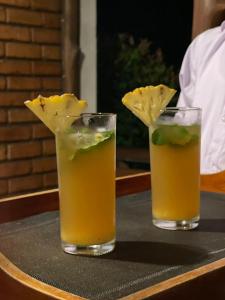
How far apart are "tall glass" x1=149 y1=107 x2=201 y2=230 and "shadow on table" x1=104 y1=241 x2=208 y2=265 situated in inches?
4.5

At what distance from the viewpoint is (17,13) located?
9.89 ft

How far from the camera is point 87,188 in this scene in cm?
81

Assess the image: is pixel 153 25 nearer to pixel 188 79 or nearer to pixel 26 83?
pixel 26 83

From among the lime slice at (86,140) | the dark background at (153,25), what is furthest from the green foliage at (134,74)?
the lime slice at (86,140)

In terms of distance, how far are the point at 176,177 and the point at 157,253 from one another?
0.19 meters

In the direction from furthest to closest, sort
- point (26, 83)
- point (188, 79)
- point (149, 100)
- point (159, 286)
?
point (26, 83) < point (188, 79) < point (149, 100) < point (159, 286)

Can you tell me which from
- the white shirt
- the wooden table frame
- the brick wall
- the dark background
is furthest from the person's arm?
the dark background

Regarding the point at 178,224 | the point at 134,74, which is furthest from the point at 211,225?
the point at 134,74

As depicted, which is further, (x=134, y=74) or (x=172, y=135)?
(x=134, y=74)

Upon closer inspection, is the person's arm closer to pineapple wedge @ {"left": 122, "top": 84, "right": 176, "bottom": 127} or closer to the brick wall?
pineapple wedge @ {"left": 122, "top": 84, "right": 176, "bottom": 127}

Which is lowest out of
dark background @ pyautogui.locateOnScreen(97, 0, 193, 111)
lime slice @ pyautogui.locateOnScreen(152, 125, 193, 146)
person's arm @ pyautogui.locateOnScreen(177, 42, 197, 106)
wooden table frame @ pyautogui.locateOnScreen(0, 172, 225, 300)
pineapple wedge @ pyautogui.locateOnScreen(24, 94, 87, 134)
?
wooden table frame @ pyautogui.locateOnScreen(0, 172, 225, 300)

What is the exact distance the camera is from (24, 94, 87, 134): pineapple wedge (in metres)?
0.80

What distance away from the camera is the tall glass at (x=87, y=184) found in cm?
81

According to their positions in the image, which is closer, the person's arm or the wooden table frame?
the wooden table frame
